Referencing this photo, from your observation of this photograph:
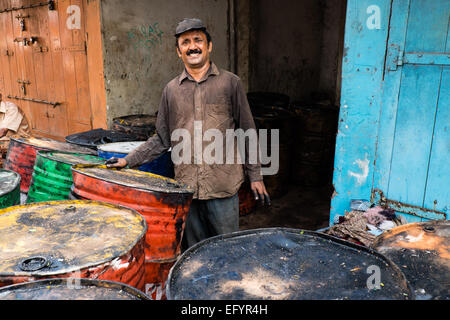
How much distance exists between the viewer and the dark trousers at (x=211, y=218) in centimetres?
262

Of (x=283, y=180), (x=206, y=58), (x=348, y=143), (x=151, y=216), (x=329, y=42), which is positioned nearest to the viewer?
(x=151, y=216)

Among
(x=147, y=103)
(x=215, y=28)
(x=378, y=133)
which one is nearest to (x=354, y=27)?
(x=378, y=133)

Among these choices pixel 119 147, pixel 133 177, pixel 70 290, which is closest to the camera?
pixel 70 290

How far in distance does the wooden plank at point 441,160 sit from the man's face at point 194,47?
4.96 ft

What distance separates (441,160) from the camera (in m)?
2.42

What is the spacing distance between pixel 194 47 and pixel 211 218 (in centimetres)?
117

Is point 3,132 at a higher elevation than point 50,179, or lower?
lower

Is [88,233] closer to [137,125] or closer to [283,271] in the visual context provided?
[283,271]

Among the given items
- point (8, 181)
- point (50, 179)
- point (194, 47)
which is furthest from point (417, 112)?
point (8, 181)

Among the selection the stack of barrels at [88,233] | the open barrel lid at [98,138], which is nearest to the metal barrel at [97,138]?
the open barrel lid at [98,138]

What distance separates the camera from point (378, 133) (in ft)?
8.55

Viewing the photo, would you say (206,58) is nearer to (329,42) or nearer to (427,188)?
(427,188)

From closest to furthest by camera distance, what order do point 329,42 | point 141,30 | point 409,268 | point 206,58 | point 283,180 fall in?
point 409,268, point 206,58, point 141,30, point 283,180, point 329,42

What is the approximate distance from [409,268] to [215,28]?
4841 mm
